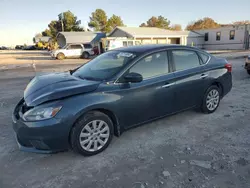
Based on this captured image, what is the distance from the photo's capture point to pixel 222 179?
8.44ft

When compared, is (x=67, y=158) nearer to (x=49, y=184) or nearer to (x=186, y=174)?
(x=49, y=184)

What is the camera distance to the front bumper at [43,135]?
277 cm

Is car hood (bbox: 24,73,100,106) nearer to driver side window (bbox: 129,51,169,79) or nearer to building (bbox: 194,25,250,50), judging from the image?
driver side window (bbox: 129,51,169,79)

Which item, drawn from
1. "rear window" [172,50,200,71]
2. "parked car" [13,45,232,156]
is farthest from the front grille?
"rear window" [172,50,200,71]

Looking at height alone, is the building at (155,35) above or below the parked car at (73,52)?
above

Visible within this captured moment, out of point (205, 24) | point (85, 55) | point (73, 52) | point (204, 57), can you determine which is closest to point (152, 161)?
point (204, 57)

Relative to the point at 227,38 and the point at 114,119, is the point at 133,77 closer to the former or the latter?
the point at 114,119

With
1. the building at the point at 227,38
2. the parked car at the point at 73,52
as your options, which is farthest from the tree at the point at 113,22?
the parked car at the point at 73,52

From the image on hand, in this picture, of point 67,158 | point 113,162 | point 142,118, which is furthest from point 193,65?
point 67,158

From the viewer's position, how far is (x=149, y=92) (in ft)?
11.5

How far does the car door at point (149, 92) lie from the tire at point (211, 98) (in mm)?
1083

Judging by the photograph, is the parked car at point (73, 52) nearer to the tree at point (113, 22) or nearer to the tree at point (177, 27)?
the tree at point (113, 22)

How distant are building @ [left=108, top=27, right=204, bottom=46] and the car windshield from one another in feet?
86.7

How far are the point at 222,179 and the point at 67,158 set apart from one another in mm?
2227
